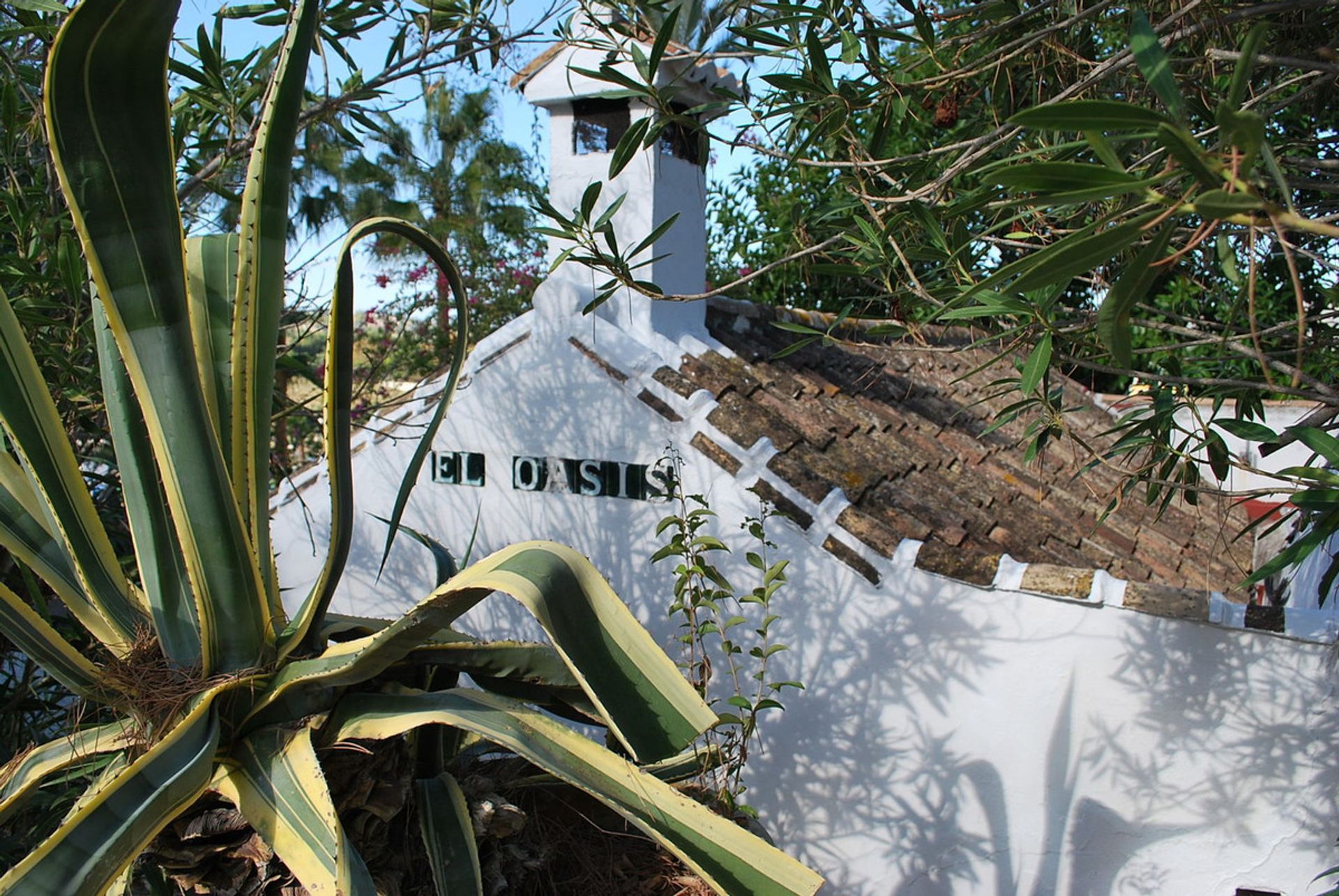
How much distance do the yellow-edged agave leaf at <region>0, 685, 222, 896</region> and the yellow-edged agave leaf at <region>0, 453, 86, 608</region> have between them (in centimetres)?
48

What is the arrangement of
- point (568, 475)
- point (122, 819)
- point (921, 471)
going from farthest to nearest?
point (921, 471) < point (568, 475) < point (122, 819)

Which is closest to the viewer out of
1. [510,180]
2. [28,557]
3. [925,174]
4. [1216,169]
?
[1216,169]

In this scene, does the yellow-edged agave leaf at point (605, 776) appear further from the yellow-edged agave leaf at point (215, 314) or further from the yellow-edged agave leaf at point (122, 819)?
the yellow-edged agave leaf at point (215, 314)

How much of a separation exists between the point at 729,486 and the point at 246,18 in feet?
7.49

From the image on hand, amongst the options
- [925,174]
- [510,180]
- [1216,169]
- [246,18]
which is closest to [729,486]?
[925,174]

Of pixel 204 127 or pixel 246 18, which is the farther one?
pixel 204 127

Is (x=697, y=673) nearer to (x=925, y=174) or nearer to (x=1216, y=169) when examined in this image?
(x=925, y=174)

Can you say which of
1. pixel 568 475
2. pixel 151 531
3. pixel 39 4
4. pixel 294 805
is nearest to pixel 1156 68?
pixel 294 805

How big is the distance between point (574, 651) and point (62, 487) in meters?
1.18

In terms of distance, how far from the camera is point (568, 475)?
4375 mm

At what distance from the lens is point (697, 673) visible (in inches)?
149

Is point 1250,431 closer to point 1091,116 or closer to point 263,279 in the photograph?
point 1091,116

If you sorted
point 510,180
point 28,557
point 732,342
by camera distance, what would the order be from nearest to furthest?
1. point 28,557
2. point 732,342
3. point 510,180

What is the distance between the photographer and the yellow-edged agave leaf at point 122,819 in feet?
5.38
